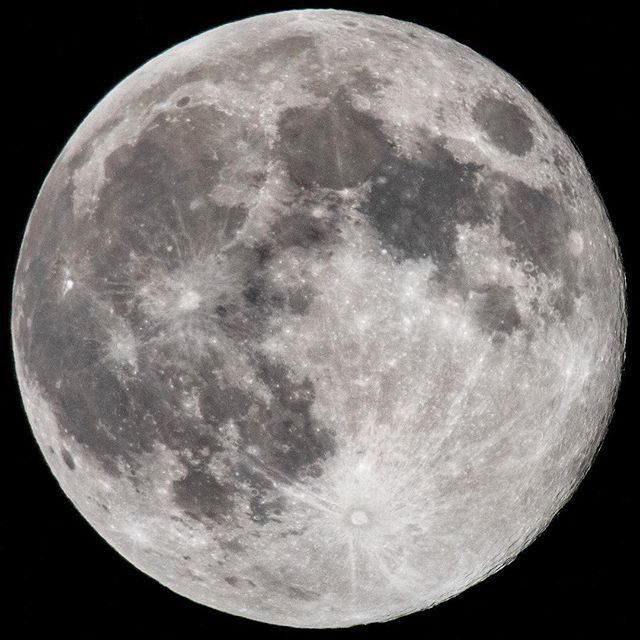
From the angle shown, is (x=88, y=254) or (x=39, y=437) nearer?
(x=88, y=254)

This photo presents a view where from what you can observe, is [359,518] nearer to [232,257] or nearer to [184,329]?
[184,329]

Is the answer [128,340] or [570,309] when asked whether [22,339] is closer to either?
[128,340]

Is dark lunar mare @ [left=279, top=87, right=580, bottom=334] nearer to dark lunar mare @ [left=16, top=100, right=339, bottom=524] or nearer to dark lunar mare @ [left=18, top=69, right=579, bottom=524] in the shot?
dark lunar mare @ [left=18, top=69, right=579, bottom=524]

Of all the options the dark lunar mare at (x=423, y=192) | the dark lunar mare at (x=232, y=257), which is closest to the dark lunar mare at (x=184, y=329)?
the dark lunar mare at (x=232, y=257)

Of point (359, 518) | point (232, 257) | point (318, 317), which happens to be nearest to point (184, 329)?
point (232, 257)

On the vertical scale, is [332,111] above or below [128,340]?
above

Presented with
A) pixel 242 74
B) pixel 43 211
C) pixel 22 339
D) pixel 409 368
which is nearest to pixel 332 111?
pixel 242 74

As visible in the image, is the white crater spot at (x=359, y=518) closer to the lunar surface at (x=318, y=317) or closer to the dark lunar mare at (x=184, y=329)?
the lunar surface at (x=318, y=317)

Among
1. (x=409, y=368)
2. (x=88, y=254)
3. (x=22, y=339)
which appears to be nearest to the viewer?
(x=409, y=368)
